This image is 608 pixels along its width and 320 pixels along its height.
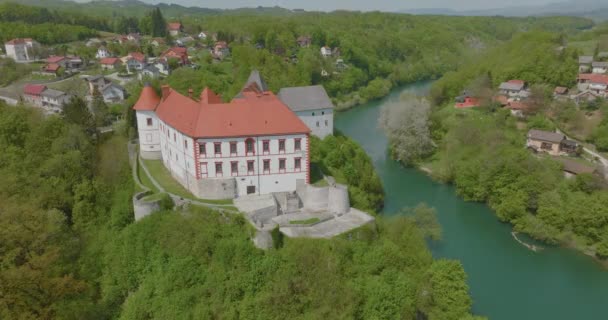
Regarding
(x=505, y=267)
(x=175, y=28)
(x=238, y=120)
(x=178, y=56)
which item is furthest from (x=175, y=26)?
(x=505, y=267)

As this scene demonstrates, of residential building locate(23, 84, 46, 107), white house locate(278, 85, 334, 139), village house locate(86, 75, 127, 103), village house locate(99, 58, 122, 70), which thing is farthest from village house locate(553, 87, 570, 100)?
village house locate(99, 58, 122, 70)

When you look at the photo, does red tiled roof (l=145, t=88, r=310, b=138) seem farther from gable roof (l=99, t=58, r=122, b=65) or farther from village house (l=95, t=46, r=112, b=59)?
village house (l=95, t=46, r=112, b=59)

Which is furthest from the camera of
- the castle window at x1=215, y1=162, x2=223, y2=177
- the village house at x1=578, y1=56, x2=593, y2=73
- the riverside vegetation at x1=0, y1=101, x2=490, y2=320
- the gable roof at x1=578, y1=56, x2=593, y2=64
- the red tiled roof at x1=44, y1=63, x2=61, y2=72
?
the red tiled roof at x1=44, y1=63, x2=61, y2=72

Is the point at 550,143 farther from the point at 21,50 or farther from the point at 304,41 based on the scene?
the point at 21,50

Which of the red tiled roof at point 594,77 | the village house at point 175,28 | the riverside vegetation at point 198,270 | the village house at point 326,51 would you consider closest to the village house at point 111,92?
the riverside vegetation at point 198,270

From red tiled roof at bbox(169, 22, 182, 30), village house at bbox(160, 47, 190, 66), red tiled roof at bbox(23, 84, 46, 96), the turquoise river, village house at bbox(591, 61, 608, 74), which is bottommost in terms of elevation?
the turquoise river

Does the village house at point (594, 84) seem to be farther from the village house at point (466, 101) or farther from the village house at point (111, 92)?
the village house at point (111, 92)

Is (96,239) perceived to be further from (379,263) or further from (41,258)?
(379,263)

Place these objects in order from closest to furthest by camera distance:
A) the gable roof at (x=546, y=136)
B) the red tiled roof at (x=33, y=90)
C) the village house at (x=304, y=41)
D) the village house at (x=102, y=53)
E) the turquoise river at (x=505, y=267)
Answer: the turquoise river at (x=505, y=267), the gable roof at (x=546, y=136), the red tiled roof at (x=33, y=90), the village house at (x=102, y=53), the village house at (x=304, y=41)
